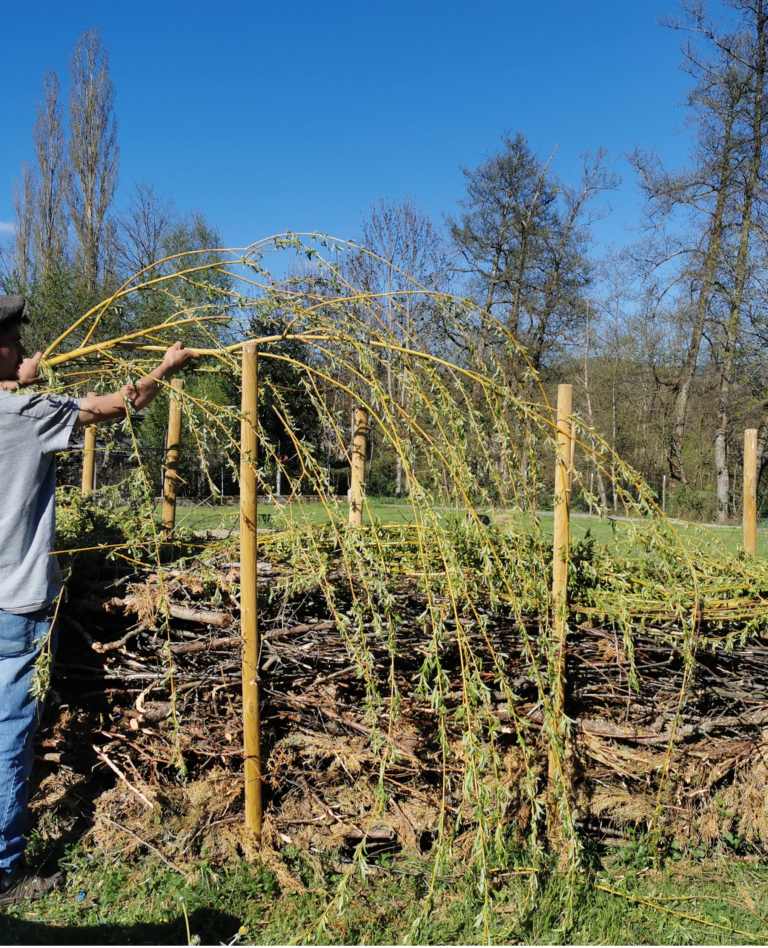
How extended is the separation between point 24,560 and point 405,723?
5.61ft

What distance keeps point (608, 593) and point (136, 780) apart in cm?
231

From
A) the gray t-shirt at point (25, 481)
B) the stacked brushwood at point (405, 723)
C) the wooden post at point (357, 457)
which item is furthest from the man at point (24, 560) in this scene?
the wooden post at point (357, 457)

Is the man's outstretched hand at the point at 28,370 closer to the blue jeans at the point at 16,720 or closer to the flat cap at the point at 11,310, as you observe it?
the flat cap at the point at 11,310

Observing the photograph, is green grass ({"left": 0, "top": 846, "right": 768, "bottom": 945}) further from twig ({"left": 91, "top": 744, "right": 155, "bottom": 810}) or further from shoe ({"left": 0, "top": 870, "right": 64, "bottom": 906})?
twig ({"left": 91, "top": 744, "right": 155, "bottom": 810})

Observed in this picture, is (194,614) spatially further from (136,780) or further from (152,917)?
(152,917)

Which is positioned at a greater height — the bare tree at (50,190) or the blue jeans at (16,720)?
the bare tree at (50,190)

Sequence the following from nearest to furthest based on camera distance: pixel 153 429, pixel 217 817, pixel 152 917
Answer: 1. pixel 152 917
2. pixel 217 817
3. pixel 153 429

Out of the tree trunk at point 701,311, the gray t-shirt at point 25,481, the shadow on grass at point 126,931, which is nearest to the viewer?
the shadow on grass at point 126,931

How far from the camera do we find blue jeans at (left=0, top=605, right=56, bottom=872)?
2.64 m

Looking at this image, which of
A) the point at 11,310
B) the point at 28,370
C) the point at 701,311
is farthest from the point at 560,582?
the point at 701,311

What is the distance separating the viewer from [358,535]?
2.79 m

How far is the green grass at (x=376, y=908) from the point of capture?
2.54 m

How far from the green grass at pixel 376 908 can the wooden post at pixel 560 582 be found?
0.34 metres

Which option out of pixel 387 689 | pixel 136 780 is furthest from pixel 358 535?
pixel 136 780
